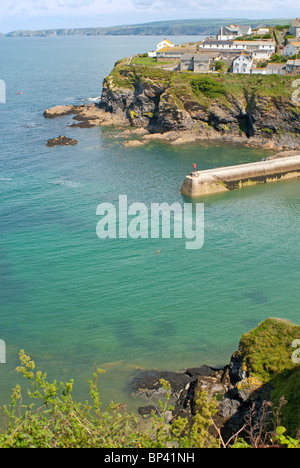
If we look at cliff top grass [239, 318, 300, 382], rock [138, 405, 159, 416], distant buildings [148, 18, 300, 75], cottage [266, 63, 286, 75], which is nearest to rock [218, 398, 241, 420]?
cliff top grass [239, 318, 300, 382]

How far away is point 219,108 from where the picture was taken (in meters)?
79.2

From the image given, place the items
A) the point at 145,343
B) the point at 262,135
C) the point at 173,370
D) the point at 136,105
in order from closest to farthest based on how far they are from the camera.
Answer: the point at 173,370
the point at 145,343
the point at 262,135
the point at 136,105

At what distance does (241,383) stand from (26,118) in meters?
84.1

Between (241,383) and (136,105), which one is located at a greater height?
(136,105)

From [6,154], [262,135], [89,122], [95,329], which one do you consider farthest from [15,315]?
[89,122]

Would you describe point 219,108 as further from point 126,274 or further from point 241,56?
point 126,274

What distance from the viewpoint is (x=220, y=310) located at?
31469 millimetres

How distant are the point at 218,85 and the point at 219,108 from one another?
18.3 feet

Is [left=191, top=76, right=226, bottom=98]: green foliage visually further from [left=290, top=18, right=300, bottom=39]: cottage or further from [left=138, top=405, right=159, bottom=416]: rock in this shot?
[left=138, top=405, right=159, bottom=416]: rock

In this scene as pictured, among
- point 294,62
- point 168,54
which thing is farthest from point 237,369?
point 168,54

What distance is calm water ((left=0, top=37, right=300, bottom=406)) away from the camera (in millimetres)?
27797

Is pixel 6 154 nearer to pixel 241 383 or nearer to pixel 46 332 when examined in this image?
pixel 46 332

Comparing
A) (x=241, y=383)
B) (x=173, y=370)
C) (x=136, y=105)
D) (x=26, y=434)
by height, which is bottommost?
(x=173, y=370)
